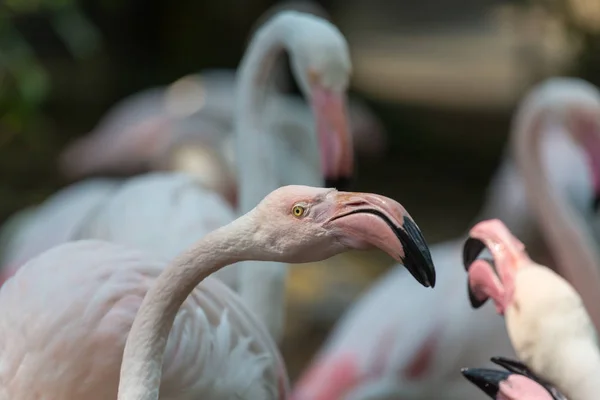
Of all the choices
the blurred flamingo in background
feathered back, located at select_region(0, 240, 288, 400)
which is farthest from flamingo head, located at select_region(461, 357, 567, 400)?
the blurred flamingo in background

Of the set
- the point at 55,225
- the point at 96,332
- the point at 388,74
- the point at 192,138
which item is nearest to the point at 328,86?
the point at 96,332

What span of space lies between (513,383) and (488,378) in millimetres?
49

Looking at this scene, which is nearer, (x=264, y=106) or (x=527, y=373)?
(x=527, y=373)

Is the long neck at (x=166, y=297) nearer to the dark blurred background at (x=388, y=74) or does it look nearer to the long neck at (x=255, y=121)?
the long neck at (x=255, y=121)

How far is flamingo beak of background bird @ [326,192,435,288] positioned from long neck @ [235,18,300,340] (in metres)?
1.29

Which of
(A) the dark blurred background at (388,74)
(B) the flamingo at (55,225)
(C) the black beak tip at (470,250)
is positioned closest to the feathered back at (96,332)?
(C) the black beak tip at (470,250)

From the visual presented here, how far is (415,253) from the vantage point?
1.38 meters

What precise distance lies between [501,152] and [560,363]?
6532 mm

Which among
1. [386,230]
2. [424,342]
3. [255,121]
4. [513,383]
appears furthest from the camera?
[424,342]

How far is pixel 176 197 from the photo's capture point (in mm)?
3150

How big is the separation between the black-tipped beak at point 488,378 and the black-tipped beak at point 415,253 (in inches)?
12.5

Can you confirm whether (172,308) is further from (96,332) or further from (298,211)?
(96,332)

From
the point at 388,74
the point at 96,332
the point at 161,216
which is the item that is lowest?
the point at 388,74

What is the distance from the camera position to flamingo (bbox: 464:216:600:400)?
1554 mm
